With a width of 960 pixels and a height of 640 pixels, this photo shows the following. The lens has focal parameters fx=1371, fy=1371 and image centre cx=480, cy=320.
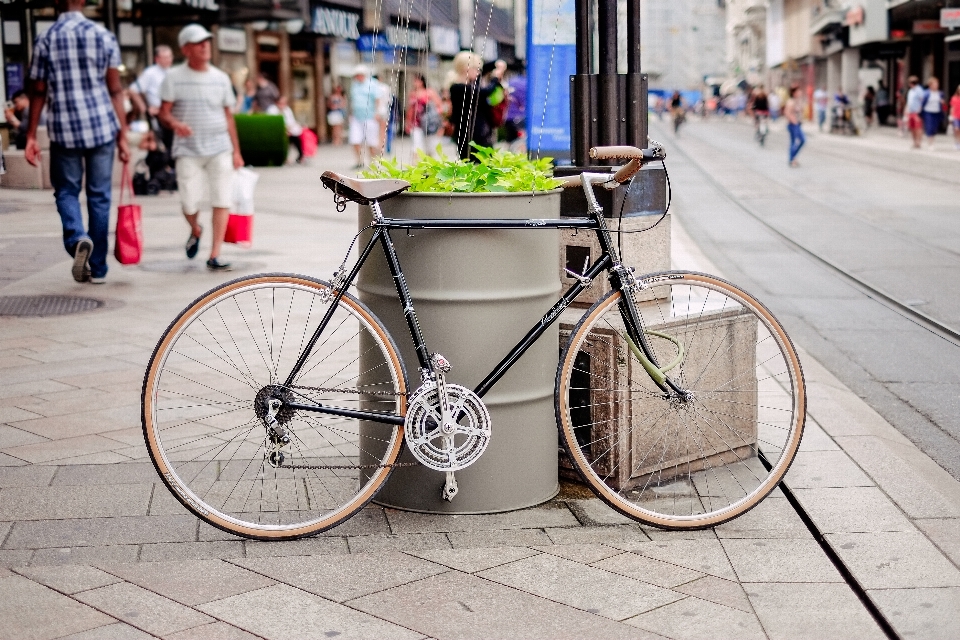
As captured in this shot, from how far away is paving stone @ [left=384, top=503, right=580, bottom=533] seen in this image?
13.4 feet

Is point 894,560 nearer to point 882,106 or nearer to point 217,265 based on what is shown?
point 217,265

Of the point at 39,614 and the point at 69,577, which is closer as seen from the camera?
the point at 39,614

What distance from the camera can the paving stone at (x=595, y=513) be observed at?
4.16 meters

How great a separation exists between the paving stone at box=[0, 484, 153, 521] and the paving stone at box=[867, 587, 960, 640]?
2.22 m

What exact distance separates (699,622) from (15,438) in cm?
299

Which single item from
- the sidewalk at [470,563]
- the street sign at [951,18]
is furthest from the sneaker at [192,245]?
the street sign at [951,18]

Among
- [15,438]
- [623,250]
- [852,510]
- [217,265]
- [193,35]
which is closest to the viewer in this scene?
[852,510]

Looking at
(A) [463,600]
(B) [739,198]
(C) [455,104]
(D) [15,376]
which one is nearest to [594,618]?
(A) [463,600]

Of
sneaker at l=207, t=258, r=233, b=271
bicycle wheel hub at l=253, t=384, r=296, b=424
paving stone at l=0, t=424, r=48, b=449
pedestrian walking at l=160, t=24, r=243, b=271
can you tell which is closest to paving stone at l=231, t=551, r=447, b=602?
bicycle wheel hub at l=253, t=384, r=296, b=424

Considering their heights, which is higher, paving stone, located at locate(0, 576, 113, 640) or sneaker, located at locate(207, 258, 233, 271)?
sneaker, located at locate(207, 258, 233, 271)

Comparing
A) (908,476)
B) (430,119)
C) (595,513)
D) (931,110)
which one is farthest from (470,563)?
(931,110)

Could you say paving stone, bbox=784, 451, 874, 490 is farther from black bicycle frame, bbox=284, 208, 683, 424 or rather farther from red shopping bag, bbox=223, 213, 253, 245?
red shopping bag, bbox=223, 213, 253, 245

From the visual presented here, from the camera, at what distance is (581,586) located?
3572mm

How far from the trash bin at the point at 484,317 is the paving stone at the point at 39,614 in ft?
3.82
